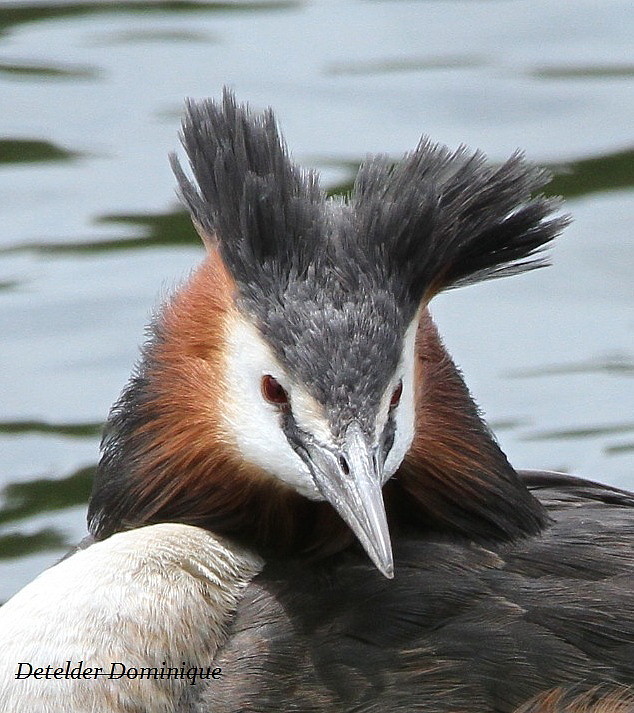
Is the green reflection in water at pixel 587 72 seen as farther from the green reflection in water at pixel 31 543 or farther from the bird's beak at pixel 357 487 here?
the bird's beak at pixel 357 487

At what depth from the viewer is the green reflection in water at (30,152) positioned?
10.0 m

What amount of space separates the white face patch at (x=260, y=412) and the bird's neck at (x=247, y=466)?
0.06 metres

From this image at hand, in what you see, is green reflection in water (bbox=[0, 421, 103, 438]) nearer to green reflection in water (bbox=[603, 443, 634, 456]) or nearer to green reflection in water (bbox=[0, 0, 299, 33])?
green reflection in water (bbox=[603, 443, 634, 456])

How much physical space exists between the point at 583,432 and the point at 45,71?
4.01 meters

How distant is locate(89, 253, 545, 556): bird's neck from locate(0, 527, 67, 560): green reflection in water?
1.76 m

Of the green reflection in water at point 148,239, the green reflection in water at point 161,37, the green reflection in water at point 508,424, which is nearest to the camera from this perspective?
the green reflection in water at point 508,424

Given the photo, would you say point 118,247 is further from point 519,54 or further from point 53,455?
point 519,54

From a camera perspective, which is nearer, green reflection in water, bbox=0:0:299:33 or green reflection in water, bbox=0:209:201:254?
green reflection in water, bbox=0:209:201:254

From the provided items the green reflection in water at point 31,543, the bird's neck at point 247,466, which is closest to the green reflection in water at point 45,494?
the green reflection in water at point 31,543

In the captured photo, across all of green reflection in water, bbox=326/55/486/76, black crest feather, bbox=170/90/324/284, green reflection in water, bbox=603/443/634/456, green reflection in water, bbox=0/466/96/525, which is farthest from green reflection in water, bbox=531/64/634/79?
black crest feather, bbox=170/90/324/284

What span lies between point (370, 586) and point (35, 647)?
0.90 m

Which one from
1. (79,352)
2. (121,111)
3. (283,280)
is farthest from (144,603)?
(121,111)

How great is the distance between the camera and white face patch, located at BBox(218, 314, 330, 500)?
201 inches

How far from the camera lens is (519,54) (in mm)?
10906
